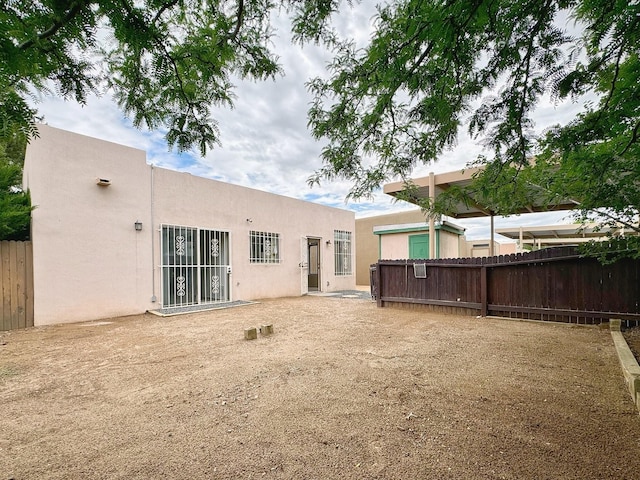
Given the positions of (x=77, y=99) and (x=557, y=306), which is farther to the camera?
(x=557, y=306)

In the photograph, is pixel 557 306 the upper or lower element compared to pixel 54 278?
lower

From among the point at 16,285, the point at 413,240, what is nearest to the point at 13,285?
the point at 16,285

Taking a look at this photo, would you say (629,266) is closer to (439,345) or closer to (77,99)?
(439,345)

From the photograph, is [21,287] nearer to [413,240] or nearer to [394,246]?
[394,246]

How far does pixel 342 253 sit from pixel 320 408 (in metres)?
9.89

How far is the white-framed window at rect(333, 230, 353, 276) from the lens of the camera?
464 inches

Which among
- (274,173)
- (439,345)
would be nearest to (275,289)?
(274,173)

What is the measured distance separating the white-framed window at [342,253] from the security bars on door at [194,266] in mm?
4756

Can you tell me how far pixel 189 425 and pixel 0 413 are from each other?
1.59 metres

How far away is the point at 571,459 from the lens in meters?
1.63

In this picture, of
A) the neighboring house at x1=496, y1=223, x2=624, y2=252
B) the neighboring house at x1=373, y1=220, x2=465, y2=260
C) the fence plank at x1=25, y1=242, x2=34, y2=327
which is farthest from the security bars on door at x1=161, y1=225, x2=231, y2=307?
the neighboring house at x1=496, y1=223, x2=624, y2=252

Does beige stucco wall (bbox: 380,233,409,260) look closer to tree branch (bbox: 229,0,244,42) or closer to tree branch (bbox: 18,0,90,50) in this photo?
tree branch (bbox: 229,0,244,42)

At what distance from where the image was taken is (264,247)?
9.34 m

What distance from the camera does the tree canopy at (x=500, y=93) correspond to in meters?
Result: 2.10
